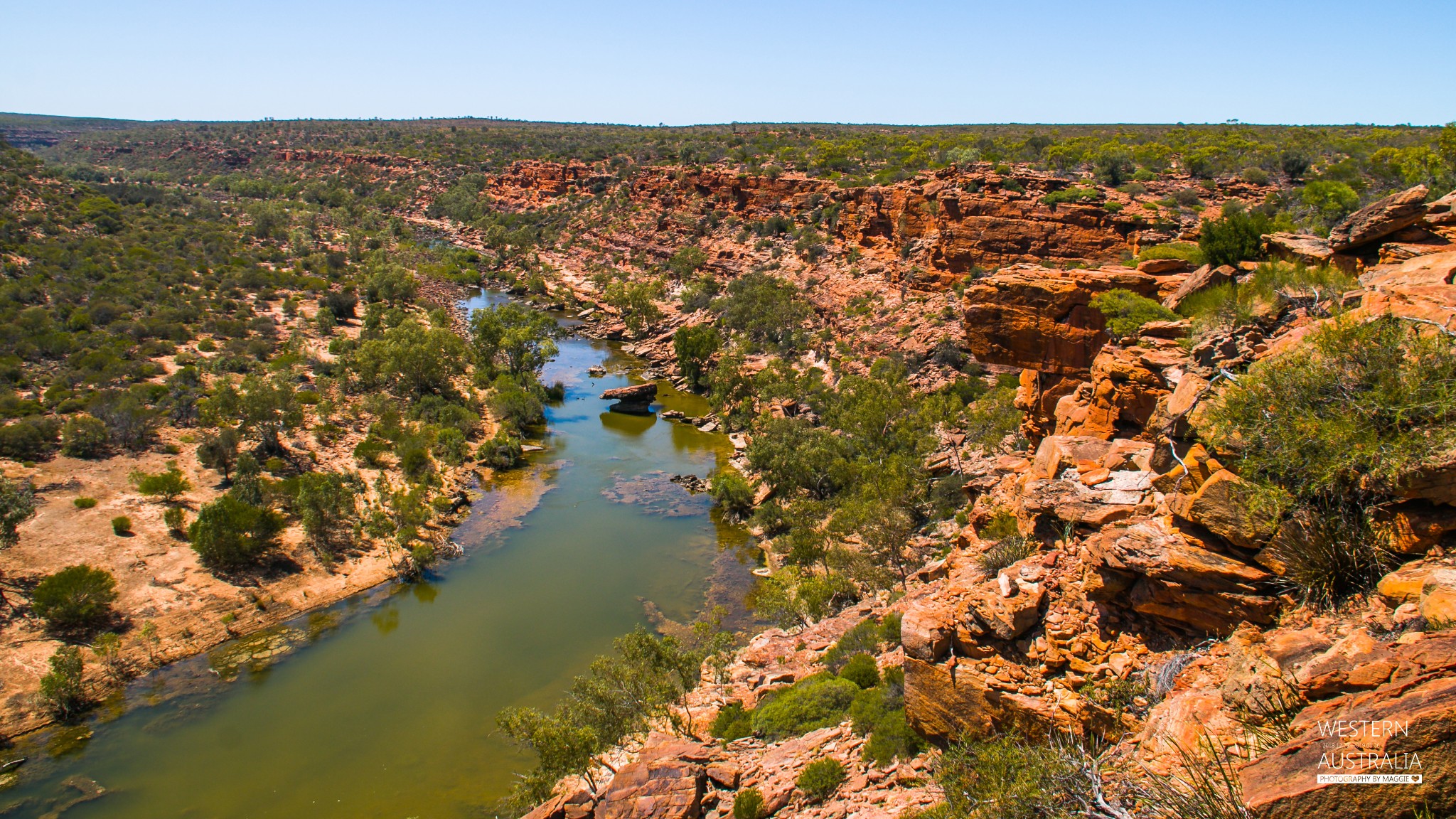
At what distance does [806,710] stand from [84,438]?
34.5 metres

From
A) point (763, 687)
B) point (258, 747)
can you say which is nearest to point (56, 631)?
point (258, 747)

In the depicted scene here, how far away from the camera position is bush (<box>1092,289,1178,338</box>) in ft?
60.8

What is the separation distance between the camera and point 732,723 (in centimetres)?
1781

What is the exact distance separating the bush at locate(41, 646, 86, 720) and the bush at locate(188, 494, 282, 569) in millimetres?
5547

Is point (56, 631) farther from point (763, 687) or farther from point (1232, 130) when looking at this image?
point (1232, 130)

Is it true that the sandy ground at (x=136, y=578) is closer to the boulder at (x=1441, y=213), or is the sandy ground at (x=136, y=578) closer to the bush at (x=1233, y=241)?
the bush at (x=1233, y=241)

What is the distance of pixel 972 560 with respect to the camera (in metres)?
16.2

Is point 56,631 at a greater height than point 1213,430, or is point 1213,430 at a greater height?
point 1213,430

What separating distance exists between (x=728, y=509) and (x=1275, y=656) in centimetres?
2907

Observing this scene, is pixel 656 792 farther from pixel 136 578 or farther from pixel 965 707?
pixel 136 578

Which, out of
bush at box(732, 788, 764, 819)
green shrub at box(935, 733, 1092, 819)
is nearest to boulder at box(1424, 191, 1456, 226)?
green shrub at box(935, 733, 1092, 819)

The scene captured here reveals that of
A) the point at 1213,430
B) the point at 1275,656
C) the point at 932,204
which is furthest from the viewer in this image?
the point at 932,204

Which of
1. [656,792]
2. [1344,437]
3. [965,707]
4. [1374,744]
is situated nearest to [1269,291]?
[1344,437]

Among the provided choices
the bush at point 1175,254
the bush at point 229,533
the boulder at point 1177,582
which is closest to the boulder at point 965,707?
the boulder at point 1177,582
